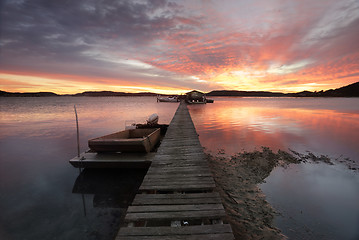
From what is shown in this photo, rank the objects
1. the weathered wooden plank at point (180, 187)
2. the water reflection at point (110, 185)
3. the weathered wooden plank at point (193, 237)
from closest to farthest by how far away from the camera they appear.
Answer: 1. the weathered wooden plank at point (193, 237)
2. the weathered wooden plank at point (180, 187)
3. the water reflection at point (110, 185)

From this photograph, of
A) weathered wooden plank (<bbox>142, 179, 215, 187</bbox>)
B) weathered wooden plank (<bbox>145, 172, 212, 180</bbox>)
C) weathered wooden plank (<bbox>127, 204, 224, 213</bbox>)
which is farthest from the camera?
weathered wooden plank (<bbox>145, 172, 212, 180</bbox>)

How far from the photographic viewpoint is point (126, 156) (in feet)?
27.6

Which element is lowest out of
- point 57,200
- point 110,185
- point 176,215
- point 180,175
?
point 57,200

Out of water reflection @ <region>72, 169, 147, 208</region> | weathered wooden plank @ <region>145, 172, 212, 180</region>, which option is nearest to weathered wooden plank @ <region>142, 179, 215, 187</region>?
weathered wooden plank @ <region>145, 172, 212, 180</region>

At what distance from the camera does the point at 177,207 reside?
3.92 metres

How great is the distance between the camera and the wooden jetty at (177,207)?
3191 millimetres

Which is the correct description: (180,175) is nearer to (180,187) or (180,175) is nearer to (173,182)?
(173,182)

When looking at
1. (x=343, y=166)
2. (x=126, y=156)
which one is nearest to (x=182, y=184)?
(x=126, y=156)

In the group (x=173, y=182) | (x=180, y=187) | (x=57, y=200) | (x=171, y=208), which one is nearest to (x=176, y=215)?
(x=171, y=208)

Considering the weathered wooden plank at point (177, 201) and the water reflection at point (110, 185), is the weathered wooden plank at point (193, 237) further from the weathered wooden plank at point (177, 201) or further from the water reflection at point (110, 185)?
the water reflection at point (110, 185)

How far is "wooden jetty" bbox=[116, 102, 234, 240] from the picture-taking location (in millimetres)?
3191

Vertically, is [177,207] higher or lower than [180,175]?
higher

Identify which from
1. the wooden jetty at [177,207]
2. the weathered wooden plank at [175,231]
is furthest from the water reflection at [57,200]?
the weathered wooden plank at [175,231]

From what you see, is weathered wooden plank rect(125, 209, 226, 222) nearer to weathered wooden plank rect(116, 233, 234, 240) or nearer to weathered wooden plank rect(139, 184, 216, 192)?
weathered wooden plank rect(116, 233, 234, 240)
